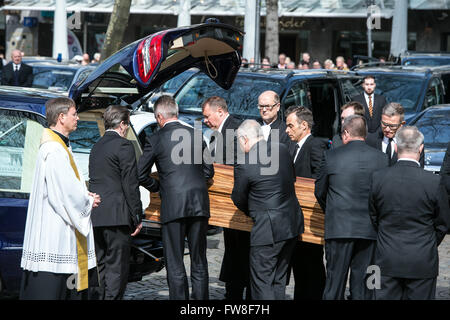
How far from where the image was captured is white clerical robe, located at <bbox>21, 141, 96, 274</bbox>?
219 inches

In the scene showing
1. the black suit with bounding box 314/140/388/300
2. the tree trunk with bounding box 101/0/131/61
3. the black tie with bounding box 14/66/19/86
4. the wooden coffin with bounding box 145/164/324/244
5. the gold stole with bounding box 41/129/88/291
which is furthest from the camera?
the tree trunk with bounding box 101/0/131/61

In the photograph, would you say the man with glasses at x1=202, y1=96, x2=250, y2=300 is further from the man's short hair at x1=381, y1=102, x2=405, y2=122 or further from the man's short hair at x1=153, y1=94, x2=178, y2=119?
the man's short hair at x1=381, y1=102, x2=405, y2=122

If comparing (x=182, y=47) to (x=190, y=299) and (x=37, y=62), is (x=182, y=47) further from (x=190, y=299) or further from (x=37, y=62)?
(x=37, y=62)

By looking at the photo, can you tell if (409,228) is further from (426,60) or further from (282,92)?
(426,60)

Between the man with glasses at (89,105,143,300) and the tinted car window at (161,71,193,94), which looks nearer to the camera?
the man with glasses at (89,105,143,300)

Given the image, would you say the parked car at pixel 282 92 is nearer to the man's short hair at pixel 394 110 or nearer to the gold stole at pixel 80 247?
the man's short hair at pixel 394 110

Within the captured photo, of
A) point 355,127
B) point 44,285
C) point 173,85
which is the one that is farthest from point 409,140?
point 173,85

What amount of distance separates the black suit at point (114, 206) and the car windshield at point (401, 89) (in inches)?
331

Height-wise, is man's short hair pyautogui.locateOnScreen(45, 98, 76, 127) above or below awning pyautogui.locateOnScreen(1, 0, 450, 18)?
below

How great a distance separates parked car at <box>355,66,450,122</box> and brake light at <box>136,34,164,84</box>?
781 cm

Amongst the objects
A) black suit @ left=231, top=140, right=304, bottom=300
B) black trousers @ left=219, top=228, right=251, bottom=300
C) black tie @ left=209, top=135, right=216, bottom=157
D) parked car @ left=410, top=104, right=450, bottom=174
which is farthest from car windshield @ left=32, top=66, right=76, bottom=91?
black suit @ left=231, top=140, right=304, bottom=300

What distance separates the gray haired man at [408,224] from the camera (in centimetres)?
586

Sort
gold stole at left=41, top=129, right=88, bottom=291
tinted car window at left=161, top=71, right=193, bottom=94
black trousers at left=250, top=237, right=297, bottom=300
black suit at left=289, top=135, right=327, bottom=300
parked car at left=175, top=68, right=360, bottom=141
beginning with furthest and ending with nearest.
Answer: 1. tinted car window at left=161, top=71, right=193, bottom=94
2. parked car at left=175, top=68, right=360, bottom=141
3. black suit at left=289, top=135, right=327, bottom=300
4. black trousers at left=250, top=237, right=297, bottom=300
5. gold stole at left=41, top=129, right=88, bottom=291

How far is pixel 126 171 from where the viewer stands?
6805 millimetres
